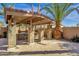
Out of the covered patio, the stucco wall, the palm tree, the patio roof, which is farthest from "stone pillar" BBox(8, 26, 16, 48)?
the stucco wall

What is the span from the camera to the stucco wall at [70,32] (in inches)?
185

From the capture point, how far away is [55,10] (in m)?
4.68

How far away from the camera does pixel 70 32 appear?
473 centimetres

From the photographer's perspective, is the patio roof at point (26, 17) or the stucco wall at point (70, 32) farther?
the stucco wall at point (70, 32)

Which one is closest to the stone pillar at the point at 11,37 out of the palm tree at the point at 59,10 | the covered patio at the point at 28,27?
the covered patio at the point at 28,27

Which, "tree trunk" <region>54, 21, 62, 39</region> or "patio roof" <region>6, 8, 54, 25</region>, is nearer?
"patio roof" <region>6, 8, 54, 25</region>

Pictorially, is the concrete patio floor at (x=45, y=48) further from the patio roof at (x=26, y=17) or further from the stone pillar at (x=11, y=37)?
the patio roof at (x=26, y=17)

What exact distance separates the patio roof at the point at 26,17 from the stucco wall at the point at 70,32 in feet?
0.99

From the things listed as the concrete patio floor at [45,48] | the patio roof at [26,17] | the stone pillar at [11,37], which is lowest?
the concrete patio floor at [45,48]

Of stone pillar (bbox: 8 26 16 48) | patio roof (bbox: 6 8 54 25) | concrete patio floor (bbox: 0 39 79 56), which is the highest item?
patio roof (bbox: 6 8 54 25)

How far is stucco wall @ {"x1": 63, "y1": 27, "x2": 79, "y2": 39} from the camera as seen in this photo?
471cm

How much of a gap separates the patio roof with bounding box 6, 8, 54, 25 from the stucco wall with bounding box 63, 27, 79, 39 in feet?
0.99

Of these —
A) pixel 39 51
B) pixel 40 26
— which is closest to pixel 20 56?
pixel 39 51

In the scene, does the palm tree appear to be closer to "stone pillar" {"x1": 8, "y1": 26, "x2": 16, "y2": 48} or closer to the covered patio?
the covered patio
